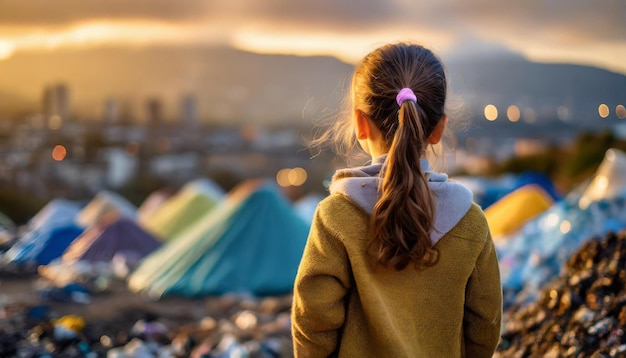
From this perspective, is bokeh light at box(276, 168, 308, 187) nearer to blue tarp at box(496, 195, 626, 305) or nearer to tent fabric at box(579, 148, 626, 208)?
blue tarp at box(496, 195, 626, 305)

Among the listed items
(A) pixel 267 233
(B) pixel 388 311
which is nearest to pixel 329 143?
(B) pixel 388 311

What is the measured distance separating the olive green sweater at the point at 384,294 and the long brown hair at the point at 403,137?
0.07 metres

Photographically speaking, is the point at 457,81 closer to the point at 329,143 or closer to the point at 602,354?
the point at 329,143

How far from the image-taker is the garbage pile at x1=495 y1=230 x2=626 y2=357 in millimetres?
3309

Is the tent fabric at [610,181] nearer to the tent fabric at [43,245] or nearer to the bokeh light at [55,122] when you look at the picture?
the tent fabric at [43,245]

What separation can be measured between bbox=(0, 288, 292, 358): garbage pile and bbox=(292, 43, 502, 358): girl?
2.61m

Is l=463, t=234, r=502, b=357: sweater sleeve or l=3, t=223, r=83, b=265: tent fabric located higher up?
l=463, t=234, r=502, b=357: sweater sleeve

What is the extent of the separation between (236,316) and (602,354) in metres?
3.78

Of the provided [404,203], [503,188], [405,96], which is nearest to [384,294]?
[404,203]

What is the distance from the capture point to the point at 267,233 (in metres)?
8.26

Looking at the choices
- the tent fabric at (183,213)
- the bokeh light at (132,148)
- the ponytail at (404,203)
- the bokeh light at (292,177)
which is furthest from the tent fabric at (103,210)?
the bokeh light at (132,148)

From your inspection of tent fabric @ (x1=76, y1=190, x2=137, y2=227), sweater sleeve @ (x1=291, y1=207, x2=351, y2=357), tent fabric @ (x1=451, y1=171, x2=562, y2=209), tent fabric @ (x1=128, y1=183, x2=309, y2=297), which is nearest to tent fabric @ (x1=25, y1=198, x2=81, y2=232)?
tent fabric @ (x1=76, y1=190, x2=137, y2=227)

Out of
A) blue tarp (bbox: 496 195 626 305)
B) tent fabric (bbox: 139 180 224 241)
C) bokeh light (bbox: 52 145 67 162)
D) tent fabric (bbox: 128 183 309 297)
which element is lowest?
bokeh light (bbox: 52 145 67 162)

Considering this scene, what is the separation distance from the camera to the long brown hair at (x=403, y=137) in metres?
1.85
